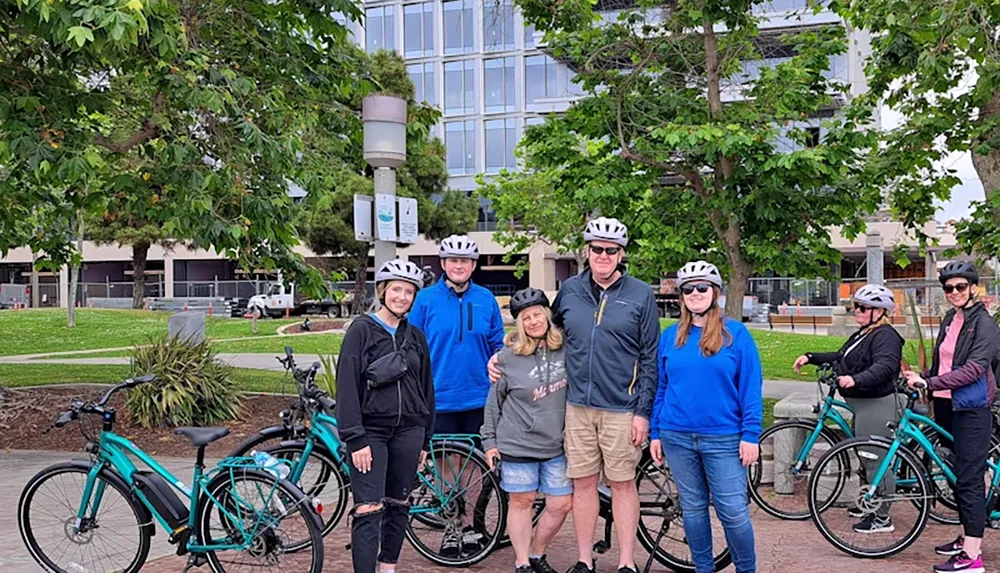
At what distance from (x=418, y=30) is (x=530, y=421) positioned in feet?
178

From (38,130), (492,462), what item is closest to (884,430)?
(492,462)

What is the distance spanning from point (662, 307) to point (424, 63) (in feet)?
85.5

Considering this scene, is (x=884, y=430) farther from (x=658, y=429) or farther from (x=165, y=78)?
(x=165, y=78)

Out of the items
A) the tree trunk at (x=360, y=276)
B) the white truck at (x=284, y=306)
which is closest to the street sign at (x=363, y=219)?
the tree trunk at (x=360, y=276)

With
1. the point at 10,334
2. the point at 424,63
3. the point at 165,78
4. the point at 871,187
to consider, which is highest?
the point at 424,63

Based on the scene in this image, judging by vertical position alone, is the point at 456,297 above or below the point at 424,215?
below

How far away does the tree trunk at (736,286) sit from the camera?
10.5 m

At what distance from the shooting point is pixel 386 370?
4.98 metres

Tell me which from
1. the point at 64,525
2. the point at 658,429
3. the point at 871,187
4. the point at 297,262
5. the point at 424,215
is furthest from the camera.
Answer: the point at 424,215

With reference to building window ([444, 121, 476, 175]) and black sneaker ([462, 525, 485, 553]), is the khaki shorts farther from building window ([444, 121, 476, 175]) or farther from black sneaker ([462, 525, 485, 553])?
building window ([444, 121, 476, 175])

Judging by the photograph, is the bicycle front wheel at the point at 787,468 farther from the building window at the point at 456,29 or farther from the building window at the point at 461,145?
the building window at the point at 461,145

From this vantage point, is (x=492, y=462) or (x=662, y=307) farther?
(x=662, y=307)

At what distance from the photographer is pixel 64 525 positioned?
557 cm

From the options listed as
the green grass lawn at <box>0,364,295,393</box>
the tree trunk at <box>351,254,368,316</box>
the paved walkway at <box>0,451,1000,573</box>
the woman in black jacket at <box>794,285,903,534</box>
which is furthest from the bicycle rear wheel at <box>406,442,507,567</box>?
the tree trunk at <box>351,254,368,316</box>
